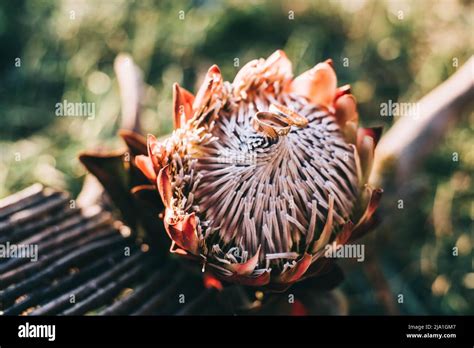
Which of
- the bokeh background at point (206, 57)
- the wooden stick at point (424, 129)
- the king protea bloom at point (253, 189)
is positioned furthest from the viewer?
the bokeh background at point (206, 57)

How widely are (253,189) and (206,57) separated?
69 centimetres

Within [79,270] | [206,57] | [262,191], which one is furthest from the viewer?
[206,57]

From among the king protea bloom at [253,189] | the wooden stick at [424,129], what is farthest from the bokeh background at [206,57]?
the king protea bloom at [253,189]

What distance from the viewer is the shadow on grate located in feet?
2.65

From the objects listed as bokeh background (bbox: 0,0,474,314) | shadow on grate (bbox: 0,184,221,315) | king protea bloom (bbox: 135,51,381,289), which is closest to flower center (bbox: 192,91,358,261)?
king protea bloom (bbox: 135,51,381,289)

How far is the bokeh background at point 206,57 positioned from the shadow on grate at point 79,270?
27 cm

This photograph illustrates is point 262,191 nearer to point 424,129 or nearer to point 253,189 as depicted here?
point 253,189

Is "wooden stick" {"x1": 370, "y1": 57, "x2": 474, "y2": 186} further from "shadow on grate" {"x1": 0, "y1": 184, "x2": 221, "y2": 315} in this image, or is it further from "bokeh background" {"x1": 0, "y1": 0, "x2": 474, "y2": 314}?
"shadow on grate" {"x1": 0, "y1": 184, "x2": 221, "y2": 315}

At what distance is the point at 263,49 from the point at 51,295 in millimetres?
774

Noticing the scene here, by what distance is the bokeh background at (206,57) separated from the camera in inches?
47.0

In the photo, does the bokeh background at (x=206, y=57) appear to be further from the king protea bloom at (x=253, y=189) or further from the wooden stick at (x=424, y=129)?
the king protea bloom at (x=253, y=189)

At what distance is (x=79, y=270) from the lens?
85 cm

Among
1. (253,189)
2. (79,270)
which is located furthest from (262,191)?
(79,270)

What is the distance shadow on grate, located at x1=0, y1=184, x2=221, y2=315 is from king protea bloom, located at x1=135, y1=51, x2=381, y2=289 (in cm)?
15
